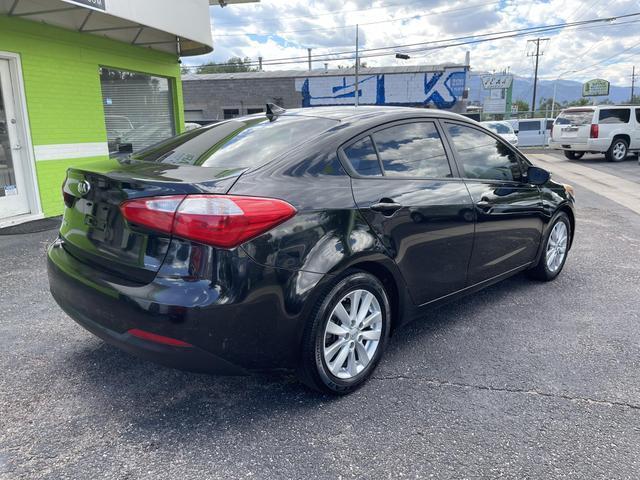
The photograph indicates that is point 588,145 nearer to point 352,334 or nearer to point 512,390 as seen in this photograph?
point 512,390

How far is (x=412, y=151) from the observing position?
3.27 m

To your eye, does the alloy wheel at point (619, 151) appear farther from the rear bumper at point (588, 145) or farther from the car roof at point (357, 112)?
the car roof at point (357, 112)

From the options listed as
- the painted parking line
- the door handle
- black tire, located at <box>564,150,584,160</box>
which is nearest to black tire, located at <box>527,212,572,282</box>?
the door handle

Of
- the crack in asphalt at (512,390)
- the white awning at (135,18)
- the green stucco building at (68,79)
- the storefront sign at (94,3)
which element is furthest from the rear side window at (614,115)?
the crack in asphalt at (512,390)

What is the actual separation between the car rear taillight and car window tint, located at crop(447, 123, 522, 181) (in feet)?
6.02

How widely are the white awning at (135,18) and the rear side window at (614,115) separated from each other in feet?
47.2

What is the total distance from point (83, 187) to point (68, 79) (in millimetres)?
6005

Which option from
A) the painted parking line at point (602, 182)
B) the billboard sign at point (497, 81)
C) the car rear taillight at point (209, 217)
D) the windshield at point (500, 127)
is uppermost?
the billboard sign at point (497, 81)

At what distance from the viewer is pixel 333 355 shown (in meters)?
2.75

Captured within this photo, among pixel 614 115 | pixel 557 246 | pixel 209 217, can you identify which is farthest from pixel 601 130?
pixel 209 217

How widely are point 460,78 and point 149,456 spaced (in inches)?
1206

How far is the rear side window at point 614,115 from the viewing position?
696 inches

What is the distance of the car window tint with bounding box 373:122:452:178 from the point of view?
122 inches

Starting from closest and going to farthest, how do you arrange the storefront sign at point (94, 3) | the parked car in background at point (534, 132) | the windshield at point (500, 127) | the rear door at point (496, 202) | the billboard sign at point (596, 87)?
1. the rear door at point (496, 202)
2. the storefront sign at point (94, 3)
3. the windshield at point (500, 127)
4. the parked car in background at point (534, 132)
5. the billboard sign at point (596, 87)
